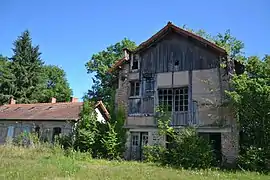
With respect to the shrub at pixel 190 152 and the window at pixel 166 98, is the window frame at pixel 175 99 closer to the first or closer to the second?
the window at pixel 166 98

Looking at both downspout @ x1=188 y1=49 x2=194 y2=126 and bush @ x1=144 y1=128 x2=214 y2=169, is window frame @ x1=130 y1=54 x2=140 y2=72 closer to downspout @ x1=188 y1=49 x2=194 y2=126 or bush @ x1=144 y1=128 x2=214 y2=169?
downspout @ x1=188 y1=49 x2=194 y2=126

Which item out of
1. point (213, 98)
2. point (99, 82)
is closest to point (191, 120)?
point (213, 98)

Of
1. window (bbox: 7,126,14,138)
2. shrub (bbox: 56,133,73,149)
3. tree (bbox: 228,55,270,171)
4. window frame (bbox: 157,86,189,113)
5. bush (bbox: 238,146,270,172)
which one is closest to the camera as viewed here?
bush (bbox: 238,146,270,172)

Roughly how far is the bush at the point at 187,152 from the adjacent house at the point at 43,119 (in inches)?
357

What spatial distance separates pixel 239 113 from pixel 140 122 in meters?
6.59

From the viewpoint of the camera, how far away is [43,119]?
26.5 meters

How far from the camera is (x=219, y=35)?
3466 cm

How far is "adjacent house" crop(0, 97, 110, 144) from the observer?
2583 centimetres

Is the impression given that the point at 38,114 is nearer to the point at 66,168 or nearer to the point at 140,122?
the point at 140,122

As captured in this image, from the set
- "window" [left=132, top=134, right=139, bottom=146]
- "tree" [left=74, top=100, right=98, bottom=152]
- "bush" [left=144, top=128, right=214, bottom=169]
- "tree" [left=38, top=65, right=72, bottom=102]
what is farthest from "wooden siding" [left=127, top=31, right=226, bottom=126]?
"tree" [left=38, top=65, right=72, bottom=102]

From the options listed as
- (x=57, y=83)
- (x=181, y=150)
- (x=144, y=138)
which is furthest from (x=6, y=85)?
(x=181, y=150)

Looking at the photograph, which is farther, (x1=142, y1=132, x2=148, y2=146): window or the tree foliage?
the tree foliage

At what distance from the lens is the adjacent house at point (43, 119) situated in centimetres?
2583

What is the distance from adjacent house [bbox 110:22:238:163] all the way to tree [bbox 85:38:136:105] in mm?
24411
